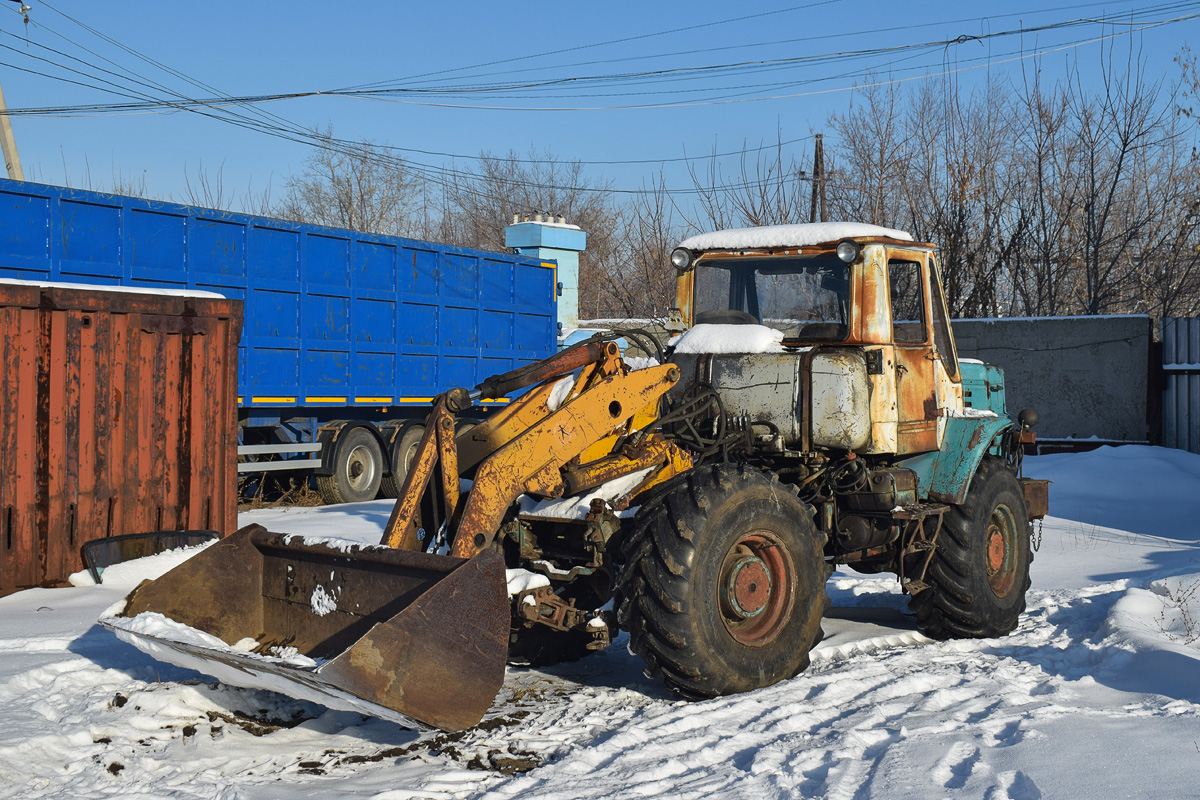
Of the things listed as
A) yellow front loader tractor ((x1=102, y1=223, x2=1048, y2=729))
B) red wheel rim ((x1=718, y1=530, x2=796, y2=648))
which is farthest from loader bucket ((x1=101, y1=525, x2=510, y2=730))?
red wheel rim ((x1=718, y1=530, x2=796, y2=648))

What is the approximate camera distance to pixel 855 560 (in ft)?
22.3

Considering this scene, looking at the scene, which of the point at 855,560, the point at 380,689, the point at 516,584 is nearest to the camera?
the point at 380,689

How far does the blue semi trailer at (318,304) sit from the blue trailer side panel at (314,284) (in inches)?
0.6

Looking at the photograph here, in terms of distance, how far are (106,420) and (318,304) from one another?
5139mm

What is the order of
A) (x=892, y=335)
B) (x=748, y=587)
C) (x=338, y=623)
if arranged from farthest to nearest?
(x=892, y=335)
(x=748, y=587)
(x=338, y=623)

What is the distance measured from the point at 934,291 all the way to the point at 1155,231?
1554cm

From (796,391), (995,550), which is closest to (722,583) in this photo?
(796,391)

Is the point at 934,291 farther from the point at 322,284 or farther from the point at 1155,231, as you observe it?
the point at 1155,231

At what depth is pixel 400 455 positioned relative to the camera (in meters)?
14.6

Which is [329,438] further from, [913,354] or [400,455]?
[913,354]

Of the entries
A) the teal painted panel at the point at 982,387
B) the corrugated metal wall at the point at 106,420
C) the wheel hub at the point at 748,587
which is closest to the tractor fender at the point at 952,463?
the teal painted panel at the point at 982,387

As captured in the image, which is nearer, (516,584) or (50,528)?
(516,584)

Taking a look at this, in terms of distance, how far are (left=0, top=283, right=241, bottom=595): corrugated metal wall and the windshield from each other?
434 cm

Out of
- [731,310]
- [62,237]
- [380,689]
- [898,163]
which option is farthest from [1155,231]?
[380,689]
